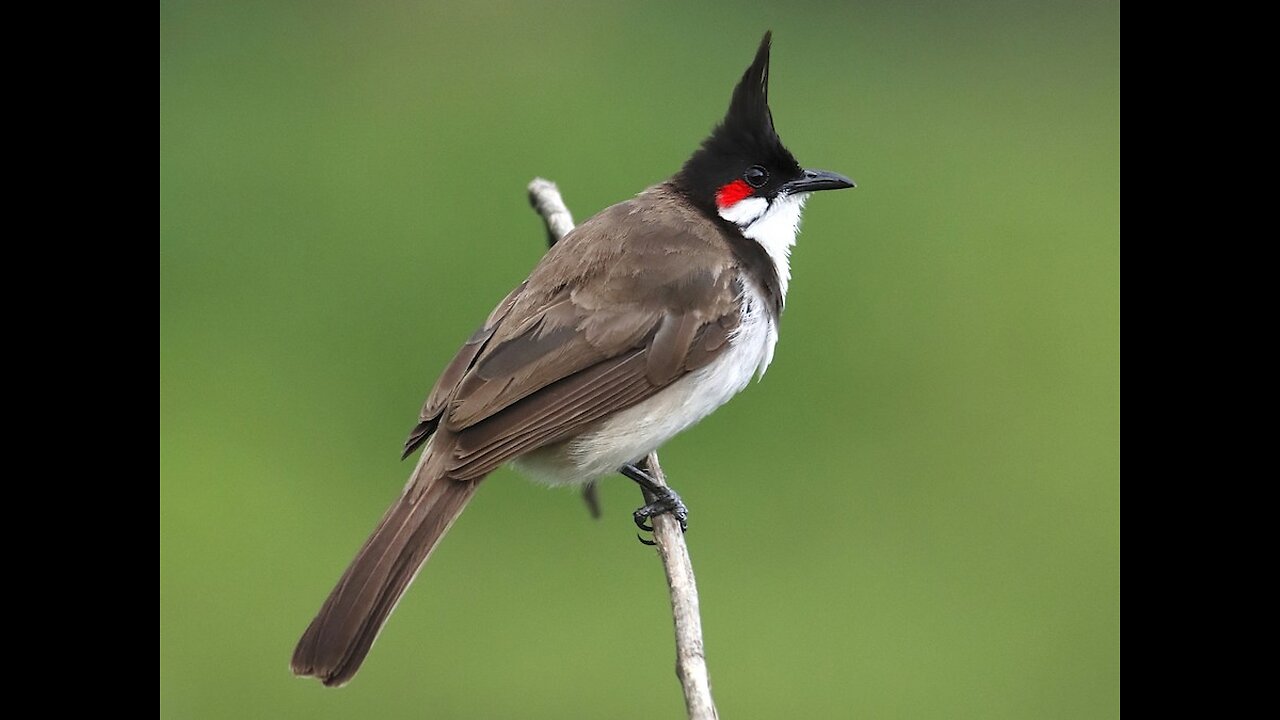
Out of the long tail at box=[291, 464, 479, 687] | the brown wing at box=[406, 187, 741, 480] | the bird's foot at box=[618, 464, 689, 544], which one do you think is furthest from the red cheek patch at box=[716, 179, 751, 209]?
the long tail at box=[291, 464, 479, 687]

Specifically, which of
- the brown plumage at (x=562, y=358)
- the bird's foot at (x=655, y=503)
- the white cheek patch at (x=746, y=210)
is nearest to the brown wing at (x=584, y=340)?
the brown plumage at (x=562, y=358)

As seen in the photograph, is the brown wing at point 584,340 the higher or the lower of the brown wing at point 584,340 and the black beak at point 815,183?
the lower

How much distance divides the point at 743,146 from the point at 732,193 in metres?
0.15

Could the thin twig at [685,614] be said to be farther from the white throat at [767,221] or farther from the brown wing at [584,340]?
the white throat at [767,221]

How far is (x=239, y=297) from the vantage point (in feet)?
22.9

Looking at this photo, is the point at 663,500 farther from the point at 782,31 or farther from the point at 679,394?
the point at 782,31

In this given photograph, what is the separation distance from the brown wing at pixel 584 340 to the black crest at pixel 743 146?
29 cm

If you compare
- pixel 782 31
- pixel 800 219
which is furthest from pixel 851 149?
pixel 800 219

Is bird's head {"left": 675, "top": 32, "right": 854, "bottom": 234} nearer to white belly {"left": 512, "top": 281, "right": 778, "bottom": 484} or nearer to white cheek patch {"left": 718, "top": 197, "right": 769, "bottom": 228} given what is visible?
white cheek patch {"left": 718, "top": 197, "right": 769, "bottom": 228}

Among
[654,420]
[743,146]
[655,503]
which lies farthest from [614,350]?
[743,146]

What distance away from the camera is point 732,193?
4.65 metres

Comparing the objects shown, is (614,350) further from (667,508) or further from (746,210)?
(746,210)

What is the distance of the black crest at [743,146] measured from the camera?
15.0ft

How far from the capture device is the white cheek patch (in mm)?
4633
